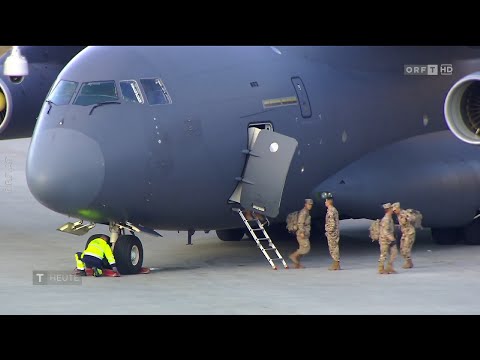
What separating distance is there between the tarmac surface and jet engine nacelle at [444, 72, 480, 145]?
7.63ft

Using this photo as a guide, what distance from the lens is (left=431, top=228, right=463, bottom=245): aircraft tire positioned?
26.4 meters

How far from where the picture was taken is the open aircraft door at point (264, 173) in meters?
22.9

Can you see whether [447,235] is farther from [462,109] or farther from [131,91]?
[131,91]

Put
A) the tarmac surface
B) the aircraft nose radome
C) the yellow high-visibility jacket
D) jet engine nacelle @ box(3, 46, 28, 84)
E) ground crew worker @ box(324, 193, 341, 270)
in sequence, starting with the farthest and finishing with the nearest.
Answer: jet engine nacelle @ box(3, 46, 28, 84)
ground crew worker @ box(324, 193, 341, 270)
the yellow high-visibility jacket
the aircraft nose radome
the tarmac surface

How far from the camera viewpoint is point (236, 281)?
21766 mm

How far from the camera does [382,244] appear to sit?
2273 cm

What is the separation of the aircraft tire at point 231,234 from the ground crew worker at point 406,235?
4.36 m

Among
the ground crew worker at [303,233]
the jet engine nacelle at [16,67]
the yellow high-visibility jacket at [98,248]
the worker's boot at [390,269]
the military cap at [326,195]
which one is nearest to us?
the yellow high-visibility jacket at [98,248]

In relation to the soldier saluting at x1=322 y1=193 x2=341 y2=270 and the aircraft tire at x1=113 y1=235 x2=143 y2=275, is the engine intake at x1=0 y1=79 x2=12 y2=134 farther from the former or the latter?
the soldier saluting at x1=322 y1=193 x2=341 y2=270

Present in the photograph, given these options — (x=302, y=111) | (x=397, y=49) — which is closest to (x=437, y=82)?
(x=397, y=49)

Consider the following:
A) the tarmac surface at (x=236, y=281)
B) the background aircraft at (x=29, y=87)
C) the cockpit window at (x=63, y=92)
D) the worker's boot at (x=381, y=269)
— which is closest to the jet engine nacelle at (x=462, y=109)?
the tarmac surface at (x=236, y=281)

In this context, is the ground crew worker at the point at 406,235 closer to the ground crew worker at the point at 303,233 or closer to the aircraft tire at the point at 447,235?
the ground crew worker at the point at 303,233

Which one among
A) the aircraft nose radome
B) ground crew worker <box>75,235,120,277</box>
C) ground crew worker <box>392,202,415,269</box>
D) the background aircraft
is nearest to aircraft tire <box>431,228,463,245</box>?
ground crew worker <box>392,202,415,269</box>

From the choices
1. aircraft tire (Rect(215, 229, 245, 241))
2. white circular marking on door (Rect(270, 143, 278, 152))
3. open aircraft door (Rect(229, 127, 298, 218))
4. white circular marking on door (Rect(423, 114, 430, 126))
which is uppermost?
white circular marking on door (Rect(423, 114, 430, 126))
